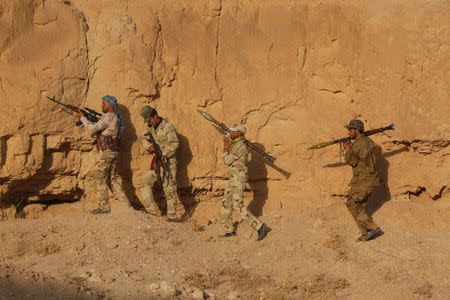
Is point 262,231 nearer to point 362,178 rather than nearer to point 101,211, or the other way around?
point 362,178

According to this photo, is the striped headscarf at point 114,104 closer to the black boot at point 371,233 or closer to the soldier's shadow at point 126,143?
the soldier's shadow at point 126,143

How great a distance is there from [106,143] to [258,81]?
2486 millimetres

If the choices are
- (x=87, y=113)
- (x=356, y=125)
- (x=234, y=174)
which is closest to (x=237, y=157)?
(x=234, y=174)

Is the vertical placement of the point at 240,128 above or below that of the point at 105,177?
above

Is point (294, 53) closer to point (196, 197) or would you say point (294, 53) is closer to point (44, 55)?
point (196, 197)

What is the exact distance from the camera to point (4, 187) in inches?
415

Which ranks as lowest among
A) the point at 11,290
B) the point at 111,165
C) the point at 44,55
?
the point at 11,290

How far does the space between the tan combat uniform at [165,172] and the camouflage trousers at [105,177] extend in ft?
1.12

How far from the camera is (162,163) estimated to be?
10.9 m

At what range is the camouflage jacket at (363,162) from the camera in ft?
34.3

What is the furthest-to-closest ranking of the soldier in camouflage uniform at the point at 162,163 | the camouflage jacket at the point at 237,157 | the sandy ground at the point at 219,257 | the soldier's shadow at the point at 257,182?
the soldier's shadow at the point at 257,182
the soldier in camouflage uniform at the point at 162,163
the camouflage jacket at the point at 237,157
the sandy ground at the point at 219,257

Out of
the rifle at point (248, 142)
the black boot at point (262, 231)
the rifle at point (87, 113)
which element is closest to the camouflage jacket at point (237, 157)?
the rifle at point (248, 142)

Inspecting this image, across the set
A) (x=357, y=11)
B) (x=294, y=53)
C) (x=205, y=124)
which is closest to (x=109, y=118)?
(x=205, y=124)

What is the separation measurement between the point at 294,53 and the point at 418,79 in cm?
184
